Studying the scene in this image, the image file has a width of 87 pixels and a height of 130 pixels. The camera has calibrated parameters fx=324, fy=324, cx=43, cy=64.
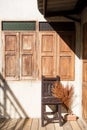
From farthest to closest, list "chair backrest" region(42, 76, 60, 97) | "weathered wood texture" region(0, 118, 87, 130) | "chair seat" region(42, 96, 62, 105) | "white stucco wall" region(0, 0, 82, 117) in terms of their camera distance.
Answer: "white stucco wall" region(0, 0, 82, 117) → "chair backrest" region(42, 76, 60, 97) → "chair seat" region(42, 96, 62, 105) → "weathered wood texture" region(0, 118, 87, 130)

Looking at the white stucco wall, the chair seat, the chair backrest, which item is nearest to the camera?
the chair seat

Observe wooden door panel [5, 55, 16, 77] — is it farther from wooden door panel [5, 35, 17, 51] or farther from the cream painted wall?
the cream painted wall

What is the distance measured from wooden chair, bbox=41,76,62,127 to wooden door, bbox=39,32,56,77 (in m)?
0.20

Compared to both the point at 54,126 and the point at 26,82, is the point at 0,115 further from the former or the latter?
the point at 54,126

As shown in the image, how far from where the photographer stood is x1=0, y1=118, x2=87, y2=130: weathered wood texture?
6332 mm

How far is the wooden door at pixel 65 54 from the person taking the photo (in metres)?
7.12

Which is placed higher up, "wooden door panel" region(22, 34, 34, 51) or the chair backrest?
"wooden door panel" region(22, 34, 34, 51)

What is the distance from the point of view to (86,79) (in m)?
6.44

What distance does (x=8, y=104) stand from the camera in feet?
23.7

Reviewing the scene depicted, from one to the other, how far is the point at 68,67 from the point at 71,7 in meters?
1.35

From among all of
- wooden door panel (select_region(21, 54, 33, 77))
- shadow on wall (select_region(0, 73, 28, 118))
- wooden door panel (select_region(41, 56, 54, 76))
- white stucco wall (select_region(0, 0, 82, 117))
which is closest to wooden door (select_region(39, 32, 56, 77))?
wooden door panel (select_region(41, 56, 54, 76))

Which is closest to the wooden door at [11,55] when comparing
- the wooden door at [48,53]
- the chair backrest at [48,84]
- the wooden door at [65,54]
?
the wooden door at [48,53]

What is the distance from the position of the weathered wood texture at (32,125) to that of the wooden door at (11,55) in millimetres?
979

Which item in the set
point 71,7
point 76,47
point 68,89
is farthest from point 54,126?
point 71,7
